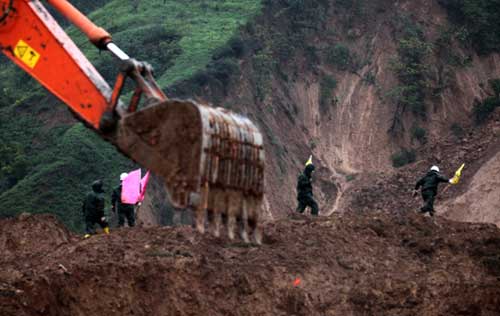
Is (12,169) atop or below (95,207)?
atop

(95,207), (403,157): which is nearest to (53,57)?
(95,207)

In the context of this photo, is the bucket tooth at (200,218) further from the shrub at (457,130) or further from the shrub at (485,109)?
the shrub at (485,109)

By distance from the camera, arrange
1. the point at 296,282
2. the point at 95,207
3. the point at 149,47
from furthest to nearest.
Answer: the point at 149,47, the point at 95,207, the point at 296,282

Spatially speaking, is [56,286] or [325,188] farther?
[325,188]

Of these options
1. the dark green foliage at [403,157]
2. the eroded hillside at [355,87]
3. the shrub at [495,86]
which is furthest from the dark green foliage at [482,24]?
the dark green foliage at [403,157]

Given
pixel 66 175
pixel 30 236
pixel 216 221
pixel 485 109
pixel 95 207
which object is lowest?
pixel 30 236

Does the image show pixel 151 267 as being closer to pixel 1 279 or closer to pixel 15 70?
pixel 1 279

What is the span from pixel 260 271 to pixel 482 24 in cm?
2358

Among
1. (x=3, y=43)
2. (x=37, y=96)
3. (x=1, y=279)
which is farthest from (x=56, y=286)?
→ (x=37, y=96)

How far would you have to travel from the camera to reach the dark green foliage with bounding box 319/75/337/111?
3597 centimetres

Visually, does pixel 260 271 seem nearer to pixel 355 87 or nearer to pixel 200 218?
pixel 200 218

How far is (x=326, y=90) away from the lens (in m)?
36.2

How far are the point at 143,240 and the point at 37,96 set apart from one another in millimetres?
16052

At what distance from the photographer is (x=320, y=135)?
35.2 meters
